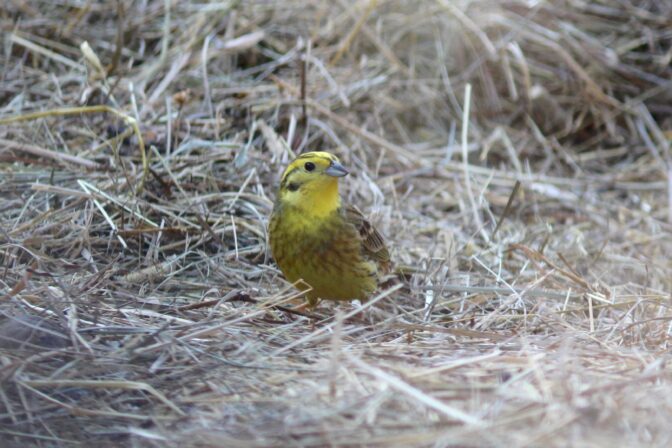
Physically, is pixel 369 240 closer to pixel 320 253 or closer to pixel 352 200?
pixel 320 253

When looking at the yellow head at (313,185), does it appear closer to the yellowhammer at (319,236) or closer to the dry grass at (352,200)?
the yellowhammer at (319,236)

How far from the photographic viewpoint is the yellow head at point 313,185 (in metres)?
3.54

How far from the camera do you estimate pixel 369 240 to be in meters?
3.71

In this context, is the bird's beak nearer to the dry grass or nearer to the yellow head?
the yellow head

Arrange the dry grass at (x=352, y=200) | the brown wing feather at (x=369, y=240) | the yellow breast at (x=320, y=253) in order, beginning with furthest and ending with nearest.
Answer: the brown wing feather at (x=369, y=240) → the yellow breast at (x=320, y=253) → the dry grass at (x=352, y=200)

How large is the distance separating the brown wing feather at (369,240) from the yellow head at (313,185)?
0.32 ft

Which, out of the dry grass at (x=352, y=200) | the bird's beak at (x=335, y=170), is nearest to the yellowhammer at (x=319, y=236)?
the bird's beak at (x=335, y=170)

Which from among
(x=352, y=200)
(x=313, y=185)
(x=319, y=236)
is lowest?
(x=352, y=200)

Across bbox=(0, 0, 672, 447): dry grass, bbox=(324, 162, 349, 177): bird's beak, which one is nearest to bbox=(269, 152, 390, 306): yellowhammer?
bbox=(324, 162, 349, 177): bird's beak

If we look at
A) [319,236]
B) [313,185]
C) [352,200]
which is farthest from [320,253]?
[352,200]

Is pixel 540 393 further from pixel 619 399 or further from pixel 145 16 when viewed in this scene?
pixel 145 16

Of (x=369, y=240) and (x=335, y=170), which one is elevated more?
(x=335, y=170)

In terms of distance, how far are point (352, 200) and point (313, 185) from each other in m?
1.05

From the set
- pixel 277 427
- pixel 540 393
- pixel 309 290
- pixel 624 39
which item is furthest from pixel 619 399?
pixel 624 39
